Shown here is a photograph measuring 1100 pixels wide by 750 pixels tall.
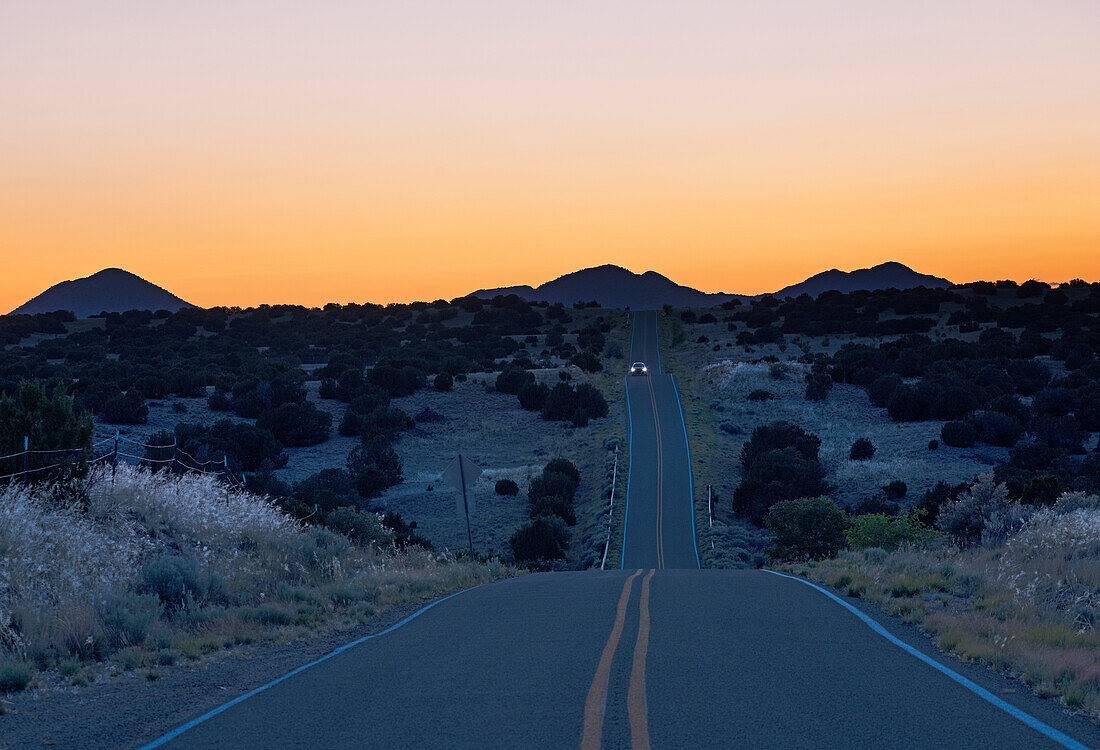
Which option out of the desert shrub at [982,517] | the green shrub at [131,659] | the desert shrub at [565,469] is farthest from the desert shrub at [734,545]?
the green shrub at [131,659]

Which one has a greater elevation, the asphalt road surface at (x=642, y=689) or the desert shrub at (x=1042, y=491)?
the asphalt road surface at (x=642, y=689)

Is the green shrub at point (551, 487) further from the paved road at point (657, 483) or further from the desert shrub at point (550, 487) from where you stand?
the paved road at point (657, 483)

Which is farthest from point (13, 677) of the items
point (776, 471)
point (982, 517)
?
point (776, 471)

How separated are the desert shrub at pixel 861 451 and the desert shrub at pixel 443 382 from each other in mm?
30912

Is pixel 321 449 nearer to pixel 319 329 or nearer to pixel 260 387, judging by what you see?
pixel 260 387

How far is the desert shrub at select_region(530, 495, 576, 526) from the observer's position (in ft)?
140

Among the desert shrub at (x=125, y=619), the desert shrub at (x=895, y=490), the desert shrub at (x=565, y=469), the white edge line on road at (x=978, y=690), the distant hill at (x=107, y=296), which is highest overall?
the distant hill at (x=107, y=296)

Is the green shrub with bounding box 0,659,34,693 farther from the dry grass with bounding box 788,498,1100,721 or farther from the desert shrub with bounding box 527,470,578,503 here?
the desert shrub with bounding box 527,470,578,503

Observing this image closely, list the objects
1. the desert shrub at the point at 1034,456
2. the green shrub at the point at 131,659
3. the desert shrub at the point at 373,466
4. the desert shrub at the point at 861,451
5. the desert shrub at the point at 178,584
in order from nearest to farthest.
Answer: the green shrub at the point at 131,659
the desert shrub at the point at 178,584
the desert shrub at the point at 1034,456
the desert shrub at the point at 373,466
the desert shrub at the point at 861,451

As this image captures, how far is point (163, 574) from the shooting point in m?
12.9

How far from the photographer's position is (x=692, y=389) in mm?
80250

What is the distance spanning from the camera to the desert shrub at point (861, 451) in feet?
169

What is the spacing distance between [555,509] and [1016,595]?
31.1 m

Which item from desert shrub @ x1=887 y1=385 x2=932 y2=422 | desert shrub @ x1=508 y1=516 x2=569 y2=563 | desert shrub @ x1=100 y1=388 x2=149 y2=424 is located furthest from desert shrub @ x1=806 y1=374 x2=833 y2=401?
desert shrub @ x1=100 y1=388 x2=149 y2=424
